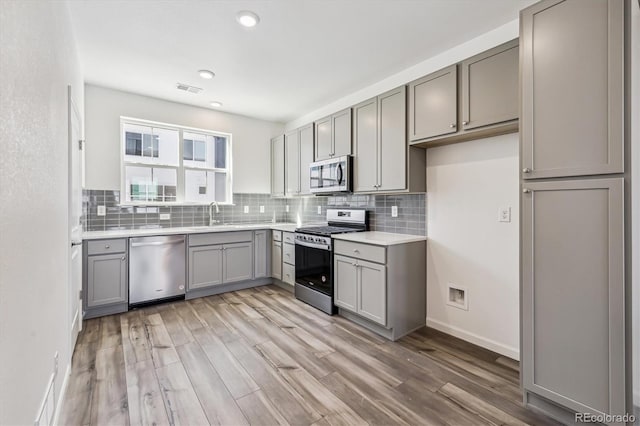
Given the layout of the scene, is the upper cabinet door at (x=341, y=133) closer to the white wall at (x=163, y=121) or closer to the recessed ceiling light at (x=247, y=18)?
the recessed ceiling light at (x=247, y=18)

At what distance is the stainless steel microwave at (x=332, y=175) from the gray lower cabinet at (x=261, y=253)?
1.10 meters

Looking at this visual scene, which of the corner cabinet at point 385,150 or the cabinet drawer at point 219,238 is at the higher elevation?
the corner cabinet at point 385,150

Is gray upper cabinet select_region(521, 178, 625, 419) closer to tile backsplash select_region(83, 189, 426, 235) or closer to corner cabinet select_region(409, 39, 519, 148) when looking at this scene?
corner cabinet select_region(409, 39, 519, 148)

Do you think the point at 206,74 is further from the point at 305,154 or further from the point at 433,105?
the point at 433,105

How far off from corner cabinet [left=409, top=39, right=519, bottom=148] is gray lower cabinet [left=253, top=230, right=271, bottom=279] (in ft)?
8.56

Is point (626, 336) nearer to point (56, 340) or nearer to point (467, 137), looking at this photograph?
point (467, 137)

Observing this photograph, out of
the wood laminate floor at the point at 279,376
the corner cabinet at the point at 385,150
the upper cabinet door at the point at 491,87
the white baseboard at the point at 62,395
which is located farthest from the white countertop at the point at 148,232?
the upper cabinet door at the point at 491,87

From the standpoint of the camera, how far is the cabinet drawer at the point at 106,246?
10.4ft

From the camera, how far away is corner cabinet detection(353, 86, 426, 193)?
2.93m

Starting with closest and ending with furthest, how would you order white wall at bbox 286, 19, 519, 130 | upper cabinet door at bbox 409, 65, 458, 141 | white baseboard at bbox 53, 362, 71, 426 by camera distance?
white baseboard at bbox 53, 362, 71, 426, white wall at bbox 286, 19, 519, 130, upper cabinet door at bbox 409, 65, 458, 141

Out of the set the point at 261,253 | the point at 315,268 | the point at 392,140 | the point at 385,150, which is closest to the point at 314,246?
the point at 315,268

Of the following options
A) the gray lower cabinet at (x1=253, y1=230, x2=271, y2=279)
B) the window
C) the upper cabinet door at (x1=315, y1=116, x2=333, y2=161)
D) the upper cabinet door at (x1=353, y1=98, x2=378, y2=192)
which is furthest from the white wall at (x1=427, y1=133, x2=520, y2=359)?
the window

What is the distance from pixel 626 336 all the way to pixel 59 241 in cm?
321

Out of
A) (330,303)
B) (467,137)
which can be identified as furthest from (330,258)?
(467,137)
